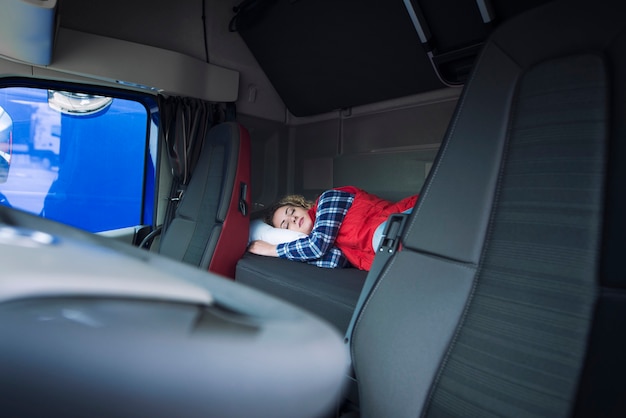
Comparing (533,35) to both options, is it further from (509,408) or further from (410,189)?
(410,189)

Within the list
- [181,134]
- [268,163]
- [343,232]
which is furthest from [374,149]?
[181,134]

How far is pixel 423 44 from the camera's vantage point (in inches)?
89.4

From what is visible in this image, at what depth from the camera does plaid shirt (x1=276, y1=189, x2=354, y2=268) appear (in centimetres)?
216

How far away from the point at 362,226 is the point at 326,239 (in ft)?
0.64

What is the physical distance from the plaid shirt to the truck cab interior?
0.38ft

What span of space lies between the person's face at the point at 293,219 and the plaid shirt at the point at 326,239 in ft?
1.01

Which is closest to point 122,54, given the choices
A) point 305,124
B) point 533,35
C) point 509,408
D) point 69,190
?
point 69,190

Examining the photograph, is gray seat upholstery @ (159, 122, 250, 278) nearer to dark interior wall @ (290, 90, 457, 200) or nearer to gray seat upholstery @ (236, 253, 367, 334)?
gray seat upholstery @ (236, 253, 367, 334)

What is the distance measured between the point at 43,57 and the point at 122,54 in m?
0.46

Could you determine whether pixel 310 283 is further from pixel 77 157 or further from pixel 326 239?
pixel 77 157

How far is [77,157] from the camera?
8.73ft

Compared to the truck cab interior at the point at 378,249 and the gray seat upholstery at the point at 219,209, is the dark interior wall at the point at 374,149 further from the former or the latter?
the gray seat upholstery at the point at 219,209

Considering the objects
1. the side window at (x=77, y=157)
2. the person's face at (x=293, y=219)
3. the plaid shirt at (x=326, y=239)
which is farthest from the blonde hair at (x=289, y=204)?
the side window at (x=77, y=157)

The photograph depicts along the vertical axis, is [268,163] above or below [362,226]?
above
